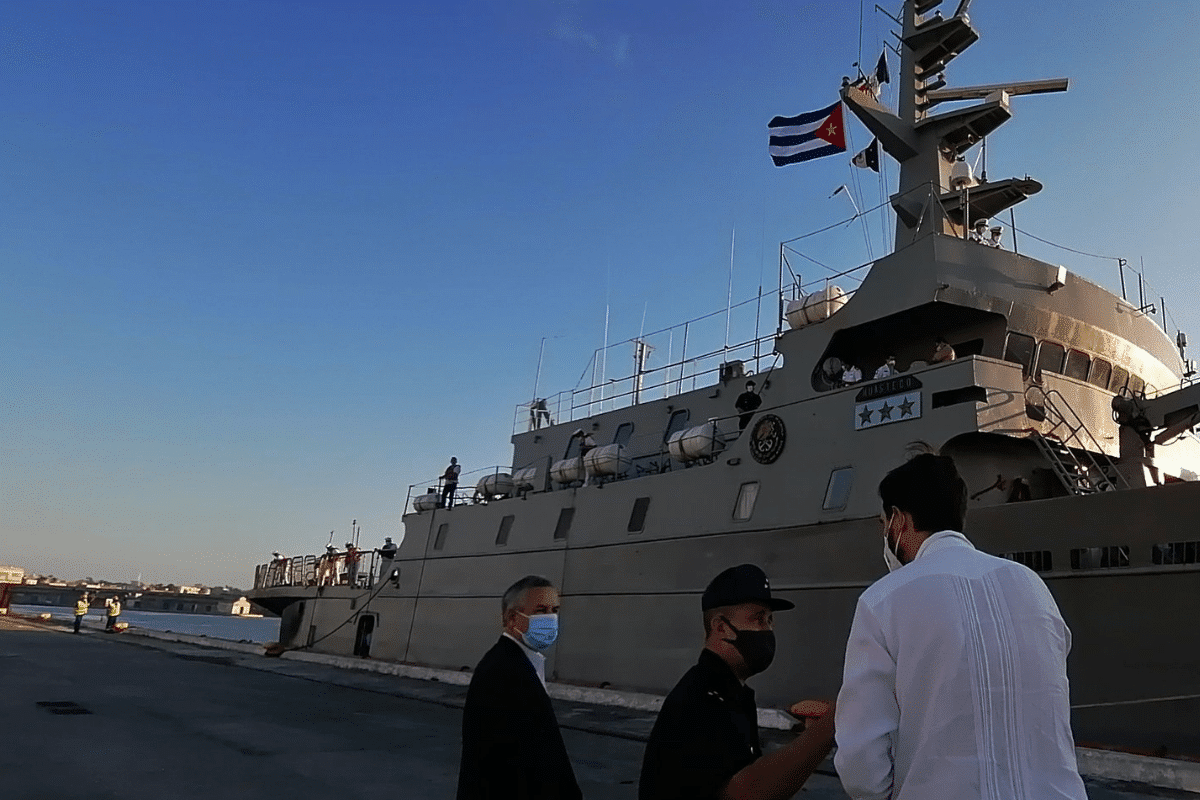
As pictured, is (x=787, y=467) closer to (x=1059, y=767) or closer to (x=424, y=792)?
(x=424, y=792)

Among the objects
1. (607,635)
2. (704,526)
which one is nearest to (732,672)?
(704,526)

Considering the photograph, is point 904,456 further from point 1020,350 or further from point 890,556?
point 890,556

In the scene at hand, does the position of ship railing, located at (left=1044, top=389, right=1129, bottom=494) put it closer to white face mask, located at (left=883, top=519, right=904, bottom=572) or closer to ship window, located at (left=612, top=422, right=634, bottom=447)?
ship window, located at (left=612, top=422, right=634, bottom=447)

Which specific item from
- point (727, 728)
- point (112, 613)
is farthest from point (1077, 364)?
point (112, 613)

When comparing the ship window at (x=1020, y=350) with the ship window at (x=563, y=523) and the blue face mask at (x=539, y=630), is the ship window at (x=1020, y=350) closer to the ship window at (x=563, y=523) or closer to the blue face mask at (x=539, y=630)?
the ship window at (x=563, y=523)

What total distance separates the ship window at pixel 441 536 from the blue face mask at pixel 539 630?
16218mm

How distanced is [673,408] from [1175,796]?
1017 cm

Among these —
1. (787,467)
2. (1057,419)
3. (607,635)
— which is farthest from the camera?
(607,635)

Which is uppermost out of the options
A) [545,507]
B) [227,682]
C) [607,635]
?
[545,507]

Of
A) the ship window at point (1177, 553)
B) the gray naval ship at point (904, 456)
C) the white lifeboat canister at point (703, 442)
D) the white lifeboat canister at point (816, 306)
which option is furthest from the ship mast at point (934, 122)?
the ship window at point (1177, 553)

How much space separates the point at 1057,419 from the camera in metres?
10.6

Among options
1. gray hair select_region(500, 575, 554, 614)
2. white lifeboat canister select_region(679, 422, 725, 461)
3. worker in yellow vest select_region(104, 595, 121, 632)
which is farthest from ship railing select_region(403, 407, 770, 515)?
worker in yellow vest select_region(104, 595, 121, 632)

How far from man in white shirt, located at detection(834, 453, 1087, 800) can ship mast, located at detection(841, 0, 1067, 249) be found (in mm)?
12582

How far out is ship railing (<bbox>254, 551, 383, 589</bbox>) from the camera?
891 inches
